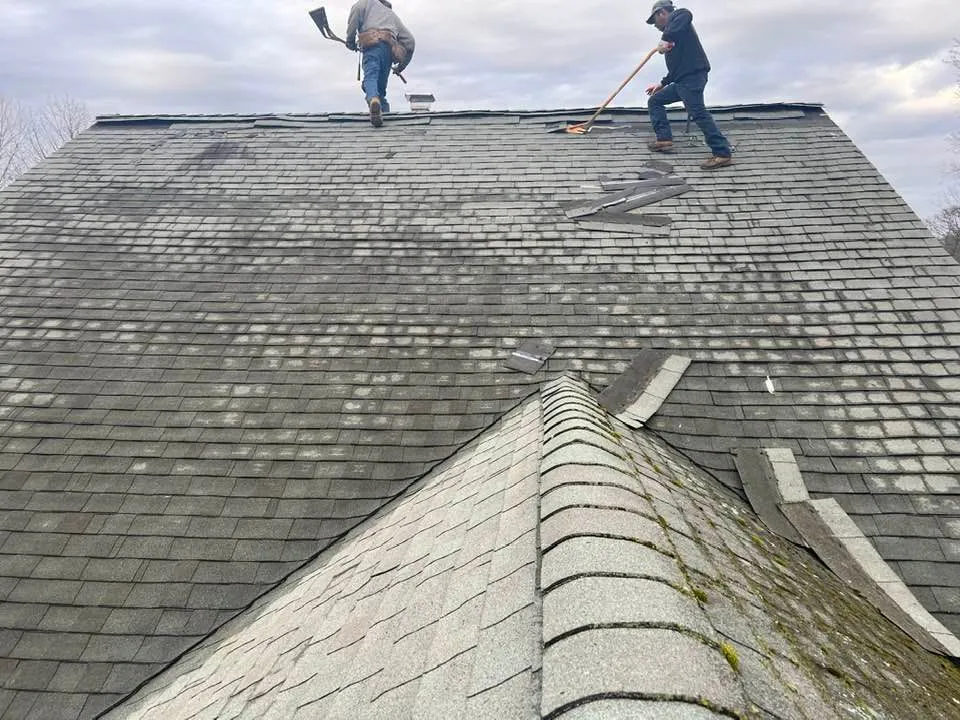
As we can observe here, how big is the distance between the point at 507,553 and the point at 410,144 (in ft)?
27.6

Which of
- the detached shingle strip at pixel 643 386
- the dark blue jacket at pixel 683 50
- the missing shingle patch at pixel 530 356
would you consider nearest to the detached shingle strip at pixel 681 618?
the detached shingle strip at pixel 643 386

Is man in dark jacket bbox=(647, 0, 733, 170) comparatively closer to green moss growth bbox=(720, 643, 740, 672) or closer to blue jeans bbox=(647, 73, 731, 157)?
blue jeans bbox=(647, 73, 731, 157)

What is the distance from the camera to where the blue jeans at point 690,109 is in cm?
804

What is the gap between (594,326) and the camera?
19.4 feet

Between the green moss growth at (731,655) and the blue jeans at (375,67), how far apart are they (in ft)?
38.5

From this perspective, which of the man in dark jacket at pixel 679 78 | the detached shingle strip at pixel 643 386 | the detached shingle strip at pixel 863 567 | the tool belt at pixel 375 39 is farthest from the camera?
the tool belt at pixel 375 39

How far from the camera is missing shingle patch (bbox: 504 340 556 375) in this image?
554cm

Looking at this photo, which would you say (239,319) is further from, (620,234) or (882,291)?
(882,291)

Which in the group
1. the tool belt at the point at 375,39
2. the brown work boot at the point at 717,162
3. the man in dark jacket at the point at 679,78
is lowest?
the brown work boot at the point at 717,162

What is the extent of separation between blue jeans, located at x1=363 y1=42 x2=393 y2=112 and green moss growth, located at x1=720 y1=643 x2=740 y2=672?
11731 millimetres

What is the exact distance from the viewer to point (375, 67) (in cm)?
1120

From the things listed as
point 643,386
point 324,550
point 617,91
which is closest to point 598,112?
point 617,91

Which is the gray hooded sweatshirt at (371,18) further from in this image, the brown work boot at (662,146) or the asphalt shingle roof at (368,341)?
the brown work boot at (662,146)

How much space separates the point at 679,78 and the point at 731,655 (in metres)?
9.13
